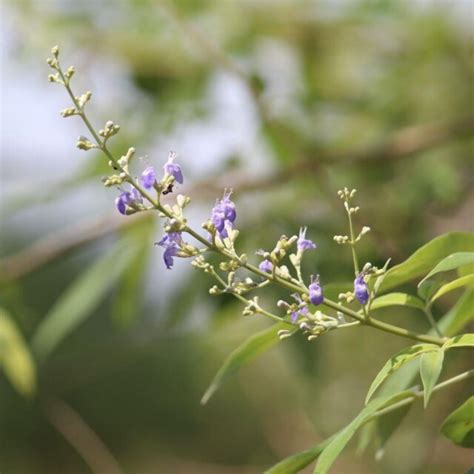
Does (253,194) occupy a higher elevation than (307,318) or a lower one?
higher

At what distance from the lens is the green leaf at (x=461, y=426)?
0.64 m

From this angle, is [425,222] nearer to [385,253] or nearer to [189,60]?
[385,253]

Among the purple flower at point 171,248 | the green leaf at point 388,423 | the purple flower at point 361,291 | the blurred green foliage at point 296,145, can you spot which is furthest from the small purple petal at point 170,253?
the blurred green foliage at point 296,145

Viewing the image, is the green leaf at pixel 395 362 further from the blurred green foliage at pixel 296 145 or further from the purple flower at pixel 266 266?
the blurred green foliage at pixel 296 145

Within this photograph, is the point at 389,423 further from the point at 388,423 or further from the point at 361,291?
the point at 361,291

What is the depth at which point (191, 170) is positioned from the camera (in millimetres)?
1574

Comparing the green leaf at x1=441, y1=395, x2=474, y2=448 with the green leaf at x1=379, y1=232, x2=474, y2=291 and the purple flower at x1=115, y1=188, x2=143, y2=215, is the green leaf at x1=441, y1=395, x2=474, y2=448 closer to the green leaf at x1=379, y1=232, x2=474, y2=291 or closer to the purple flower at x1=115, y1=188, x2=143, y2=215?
the green leaf at x1=379, y1=232, x2=474, y2=291

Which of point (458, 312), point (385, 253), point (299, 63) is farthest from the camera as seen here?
point (299, 63)

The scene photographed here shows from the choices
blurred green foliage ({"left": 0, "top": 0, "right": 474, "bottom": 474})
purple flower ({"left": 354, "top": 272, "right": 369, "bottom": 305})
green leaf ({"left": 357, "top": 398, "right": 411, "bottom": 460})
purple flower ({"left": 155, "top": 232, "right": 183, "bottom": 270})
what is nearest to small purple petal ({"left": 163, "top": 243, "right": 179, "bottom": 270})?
purple flower ({"left": 155, "top": 232, "right": 183, "bottom": 270})

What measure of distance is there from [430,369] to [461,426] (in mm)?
90

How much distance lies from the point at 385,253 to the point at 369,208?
33cm

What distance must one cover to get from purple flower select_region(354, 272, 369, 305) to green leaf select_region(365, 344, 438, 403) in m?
0.04

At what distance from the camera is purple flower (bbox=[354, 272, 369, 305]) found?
600mm

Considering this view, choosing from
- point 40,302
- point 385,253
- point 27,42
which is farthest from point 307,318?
point 40,302
